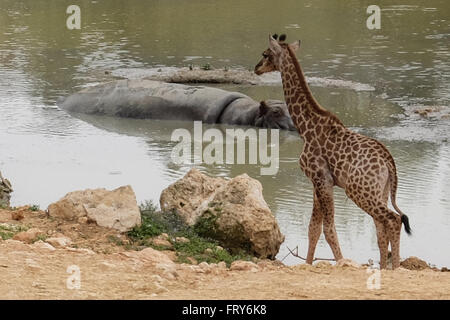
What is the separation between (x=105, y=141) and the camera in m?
14.8

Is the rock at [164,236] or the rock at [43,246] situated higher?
the rock at [43,246]

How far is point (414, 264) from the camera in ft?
29.4

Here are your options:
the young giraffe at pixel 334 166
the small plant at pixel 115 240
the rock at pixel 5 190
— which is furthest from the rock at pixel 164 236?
the rock at pixel 5 190

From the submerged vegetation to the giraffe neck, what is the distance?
133cm

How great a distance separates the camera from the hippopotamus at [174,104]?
15.7m

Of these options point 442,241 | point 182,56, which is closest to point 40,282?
point 442,241

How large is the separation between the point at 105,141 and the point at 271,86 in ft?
15.2

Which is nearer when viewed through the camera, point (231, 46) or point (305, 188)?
point (305, 188)

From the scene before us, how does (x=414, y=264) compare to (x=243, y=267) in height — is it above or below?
below

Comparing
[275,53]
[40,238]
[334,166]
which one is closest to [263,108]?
[275,53]

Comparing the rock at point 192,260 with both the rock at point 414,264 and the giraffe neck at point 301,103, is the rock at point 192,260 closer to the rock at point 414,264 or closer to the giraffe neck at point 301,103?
the giraffe neck at point 301,103

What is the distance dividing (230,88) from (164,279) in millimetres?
11352

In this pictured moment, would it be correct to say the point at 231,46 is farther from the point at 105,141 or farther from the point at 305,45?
the point at 105,141

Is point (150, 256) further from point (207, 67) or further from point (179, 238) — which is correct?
point (207, 67)
